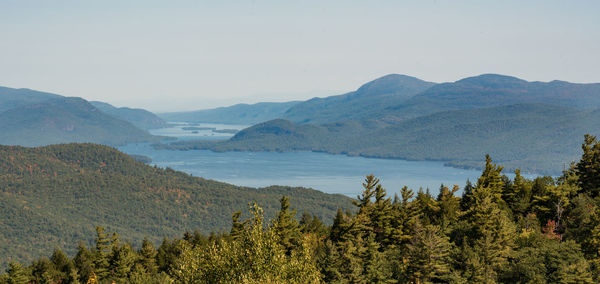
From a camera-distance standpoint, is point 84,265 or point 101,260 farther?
point 84,265

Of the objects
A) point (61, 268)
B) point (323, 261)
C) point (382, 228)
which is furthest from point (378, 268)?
point (61, 268)

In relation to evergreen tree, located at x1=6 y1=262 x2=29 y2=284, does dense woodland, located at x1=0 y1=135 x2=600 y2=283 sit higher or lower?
higher

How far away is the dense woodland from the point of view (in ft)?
109

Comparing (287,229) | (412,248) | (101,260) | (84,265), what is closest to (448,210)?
(412,248)

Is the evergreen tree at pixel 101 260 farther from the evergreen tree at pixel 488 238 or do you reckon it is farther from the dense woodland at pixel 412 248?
the evergreen tree at pixel 488 238

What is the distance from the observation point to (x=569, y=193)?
71.1 m

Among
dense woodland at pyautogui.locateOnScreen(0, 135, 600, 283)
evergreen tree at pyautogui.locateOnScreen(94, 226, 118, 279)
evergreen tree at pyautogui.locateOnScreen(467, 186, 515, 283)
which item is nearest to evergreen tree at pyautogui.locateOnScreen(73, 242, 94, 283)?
dense woodland at pyautogui.locateOnScreen(0, 135, 600, 283)

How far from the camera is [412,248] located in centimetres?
5600

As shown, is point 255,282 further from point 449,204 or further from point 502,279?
point 449,204

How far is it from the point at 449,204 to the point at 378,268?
2434cm

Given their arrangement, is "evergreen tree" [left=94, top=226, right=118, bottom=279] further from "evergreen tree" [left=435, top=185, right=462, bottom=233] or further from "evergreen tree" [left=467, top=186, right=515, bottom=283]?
"evergreen tree" [left=467, top=186, right=515, bottom=283]

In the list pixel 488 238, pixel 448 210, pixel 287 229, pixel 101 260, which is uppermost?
pixel 448 210

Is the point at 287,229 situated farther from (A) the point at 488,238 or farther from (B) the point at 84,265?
(B) the point at 84,265

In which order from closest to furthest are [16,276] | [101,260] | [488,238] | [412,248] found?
[488,238] → [412,248] → [16,276] → [101,260]
